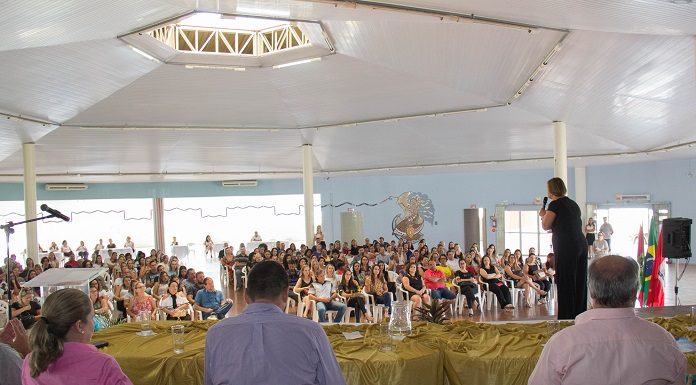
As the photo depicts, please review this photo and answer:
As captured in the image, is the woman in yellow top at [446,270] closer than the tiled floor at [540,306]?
No

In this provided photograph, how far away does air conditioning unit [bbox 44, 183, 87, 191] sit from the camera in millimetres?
18688

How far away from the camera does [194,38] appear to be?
976cm

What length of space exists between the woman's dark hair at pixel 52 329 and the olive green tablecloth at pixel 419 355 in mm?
1510

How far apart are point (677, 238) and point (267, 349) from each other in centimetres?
671

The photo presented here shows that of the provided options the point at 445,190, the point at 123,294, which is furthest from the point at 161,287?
the point at 445,190

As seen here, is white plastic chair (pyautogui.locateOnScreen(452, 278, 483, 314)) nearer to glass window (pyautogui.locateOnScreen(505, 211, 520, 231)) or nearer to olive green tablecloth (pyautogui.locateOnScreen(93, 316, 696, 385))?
olive green tablecloth (pyautogui.locateOnScreen(93, 316, 696, 385))

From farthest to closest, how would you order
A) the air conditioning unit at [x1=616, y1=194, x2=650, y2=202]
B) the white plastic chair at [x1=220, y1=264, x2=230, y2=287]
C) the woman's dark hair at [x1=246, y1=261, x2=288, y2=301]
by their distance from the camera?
the air conditioning unit at [x1=616, y1=194, x2=650, y2=202], the white plastic chair at [x1=220, y1=264, x2=230, y2=287], the woman's dark hair at [x1=246, y1=261, x2=288, y2=301]

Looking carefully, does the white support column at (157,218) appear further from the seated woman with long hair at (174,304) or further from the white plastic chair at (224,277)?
the seated woman with long hair at (174,304)


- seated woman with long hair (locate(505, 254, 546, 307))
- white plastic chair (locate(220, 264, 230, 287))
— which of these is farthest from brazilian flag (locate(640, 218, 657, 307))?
white plastic chair (locate(220, 264, 230, 287))

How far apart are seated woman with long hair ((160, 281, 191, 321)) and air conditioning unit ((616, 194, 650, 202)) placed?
1383 cm

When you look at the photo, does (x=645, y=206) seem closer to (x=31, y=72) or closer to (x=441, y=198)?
(x=441, y=198)

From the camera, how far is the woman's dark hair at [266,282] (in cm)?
190

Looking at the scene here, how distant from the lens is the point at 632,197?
1703 centimetres

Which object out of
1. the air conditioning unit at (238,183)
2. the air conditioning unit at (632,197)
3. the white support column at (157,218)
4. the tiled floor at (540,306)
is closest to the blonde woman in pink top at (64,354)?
the tiled floor at (540,306)
